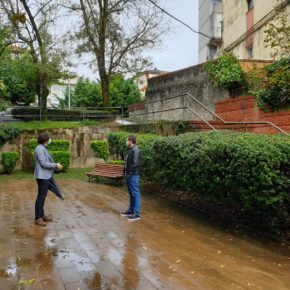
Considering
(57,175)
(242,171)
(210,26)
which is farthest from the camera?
(210,26)

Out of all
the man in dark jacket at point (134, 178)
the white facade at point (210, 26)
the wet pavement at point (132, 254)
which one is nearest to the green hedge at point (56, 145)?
the wet pavement at point (132, 254)

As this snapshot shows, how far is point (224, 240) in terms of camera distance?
6.89 meters

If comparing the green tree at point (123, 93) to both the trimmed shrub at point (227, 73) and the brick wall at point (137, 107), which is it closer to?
the brick wall at point (137, 107)

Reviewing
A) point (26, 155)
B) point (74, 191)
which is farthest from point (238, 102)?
point (26, 155)

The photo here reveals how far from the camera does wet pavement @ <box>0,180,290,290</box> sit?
5.02 metres

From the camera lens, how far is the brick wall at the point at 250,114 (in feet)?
35.2

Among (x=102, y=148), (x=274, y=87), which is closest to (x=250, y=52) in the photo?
(x=102, y=148)

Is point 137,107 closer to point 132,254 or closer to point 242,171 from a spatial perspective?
point 242,171

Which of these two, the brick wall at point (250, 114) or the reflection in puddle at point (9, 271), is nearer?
the reflection in puddle at point (9, 271)

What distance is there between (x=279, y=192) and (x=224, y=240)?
3.94 ft

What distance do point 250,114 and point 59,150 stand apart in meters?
8.82

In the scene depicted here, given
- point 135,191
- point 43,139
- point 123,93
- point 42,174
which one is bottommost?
point 135,191

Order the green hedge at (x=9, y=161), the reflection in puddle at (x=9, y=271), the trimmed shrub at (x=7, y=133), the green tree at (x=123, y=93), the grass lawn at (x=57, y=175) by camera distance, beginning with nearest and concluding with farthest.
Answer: the reflection in puddle at (x=9, y=271)
the grass lawn at (x=57, y=175)
the green hedge at (x=9, y=161)
the trimmed shrub at (x=7, y=133)
the green tree at (x=123, y=93)

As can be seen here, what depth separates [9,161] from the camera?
17047mm
